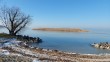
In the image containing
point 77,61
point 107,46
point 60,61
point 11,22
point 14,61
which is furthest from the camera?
point 11,22

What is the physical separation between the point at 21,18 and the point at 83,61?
25.6 metres

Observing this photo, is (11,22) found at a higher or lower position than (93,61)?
higher

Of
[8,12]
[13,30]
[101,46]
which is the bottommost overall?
[101,46]

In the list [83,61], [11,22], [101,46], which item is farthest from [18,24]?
[83,61]

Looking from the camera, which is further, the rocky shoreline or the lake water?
the lake water

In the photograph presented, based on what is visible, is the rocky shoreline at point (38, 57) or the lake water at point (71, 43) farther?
the lake water at point (71, 43)

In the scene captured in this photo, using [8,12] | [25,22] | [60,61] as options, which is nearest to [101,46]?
[25,22]

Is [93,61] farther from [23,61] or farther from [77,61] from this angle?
[23,61]

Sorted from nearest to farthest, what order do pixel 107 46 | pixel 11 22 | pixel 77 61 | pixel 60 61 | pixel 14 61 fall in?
pixel 14 61
pixel 60 61
pixel 77 61
pixel 107 46
pixel 11 22

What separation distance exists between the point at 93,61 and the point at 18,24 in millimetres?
24706

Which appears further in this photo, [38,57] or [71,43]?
[71,43]

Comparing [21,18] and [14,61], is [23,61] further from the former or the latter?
[21,18]

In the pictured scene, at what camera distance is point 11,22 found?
1591 inches

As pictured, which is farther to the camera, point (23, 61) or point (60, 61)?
point (60, 61)
